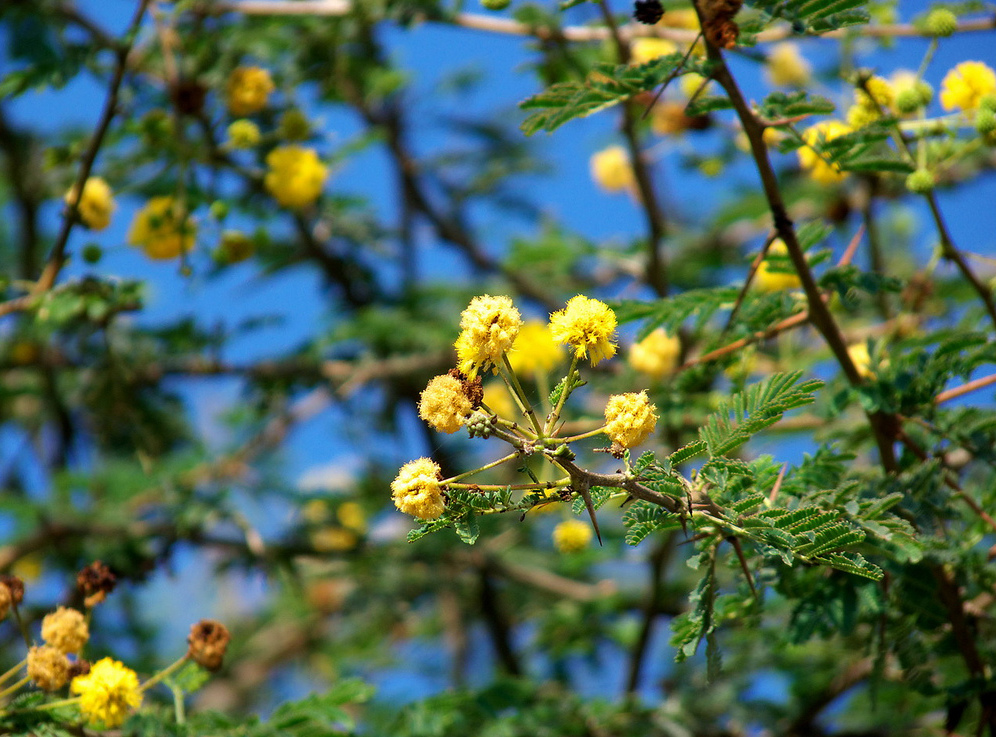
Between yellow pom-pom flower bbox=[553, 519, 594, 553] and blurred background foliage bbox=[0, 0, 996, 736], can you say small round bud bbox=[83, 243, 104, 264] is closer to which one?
blurred background foliage bbox=[0, 0, 996, 736]

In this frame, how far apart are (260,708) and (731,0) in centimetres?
677

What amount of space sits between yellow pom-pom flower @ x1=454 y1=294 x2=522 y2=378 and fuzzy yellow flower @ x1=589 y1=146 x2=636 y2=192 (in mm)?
4627

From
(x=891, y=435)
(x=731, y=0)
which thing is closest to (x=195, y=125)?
(x=731, y=0)

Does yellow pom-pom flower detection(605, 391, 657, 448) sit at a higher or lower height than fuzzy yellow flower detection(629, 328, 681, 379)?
lower

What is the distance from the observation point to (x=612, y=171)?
251 inches

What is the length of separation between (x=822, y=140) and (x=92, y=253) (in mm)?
2915

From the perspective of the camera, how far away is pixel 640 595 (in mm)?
5441

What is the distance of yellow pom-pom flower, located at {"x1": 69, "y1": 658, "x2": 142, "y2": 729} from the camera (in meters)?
2.57

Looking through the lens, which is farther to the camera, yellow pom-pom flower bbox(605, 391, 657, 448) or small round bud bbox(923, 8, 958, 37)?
small round bud bbox(923, 8, 958, 37)

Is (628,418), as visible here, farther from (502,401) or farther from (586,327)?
(502,401)

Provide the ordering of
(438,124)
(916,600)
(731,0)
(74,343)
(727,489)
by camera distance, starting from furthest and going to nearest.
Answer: (438,124) < (74,343) < (916,600) < (731,0) < (727,489)

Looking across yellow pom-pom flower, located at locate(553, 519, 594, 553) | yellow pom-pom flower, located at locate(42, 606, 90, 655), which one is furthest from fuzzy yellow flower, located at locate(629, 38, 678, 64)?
yellow pom-pom flower, located at locate(42, 606, 90, 655)

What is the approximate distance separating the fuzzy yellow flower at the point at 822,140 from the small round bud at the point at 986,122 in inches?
13.9

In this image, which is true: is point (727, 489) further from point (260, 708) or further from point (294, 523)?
point (260, 708)
